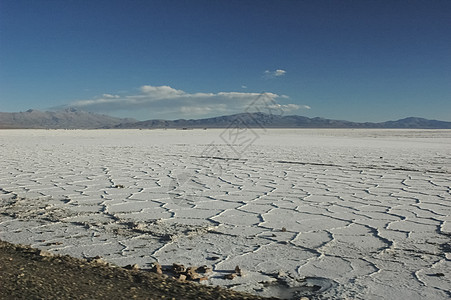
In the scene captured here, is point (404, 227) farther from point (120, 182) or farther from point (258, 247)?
point (120, 182)

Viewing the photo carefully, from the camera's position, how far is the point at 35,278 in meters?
2.26

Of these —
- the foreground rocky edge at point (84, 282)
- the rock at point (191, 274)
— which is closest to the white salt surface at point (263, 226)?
the rock at point (191, 274)

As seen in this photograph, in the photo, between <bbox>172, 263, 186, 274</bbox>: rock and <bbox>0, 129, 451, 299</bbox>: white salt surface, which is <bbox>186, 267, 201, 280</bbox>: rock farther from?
<bbox>0, 129, 451, 299</bbox>: white salt surface

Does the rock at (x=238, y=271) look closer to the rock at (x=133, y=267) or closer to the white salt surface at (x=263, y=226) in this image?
the white salt surface at (x=263, y=226)

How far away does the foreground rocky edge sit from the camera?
81.7 inches

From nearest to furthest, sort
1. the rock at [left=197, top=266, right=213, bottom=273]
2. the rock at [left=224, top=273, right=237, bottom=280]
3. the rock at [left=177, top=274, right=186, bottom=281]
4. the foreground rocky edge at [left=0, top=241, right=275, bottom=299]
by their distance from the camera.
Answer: the foreground rocky edge at [left=0, top=241, right=275, bottom=299]
the rock at [left=177, top=274, right=186, bottom=281]
the rock at [left=224, top=273, right=237, bottom=280]
the rock at [left=197, top=266, right=213, bottom=273]

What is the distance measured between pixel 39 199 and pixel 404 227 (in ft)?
13.7

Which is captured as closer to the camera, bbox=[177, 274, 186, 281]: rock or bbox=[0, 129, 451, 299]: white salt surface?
bbox=[177, 274, 186, 281]: rock

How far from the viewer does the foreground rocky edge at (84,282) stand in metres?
2.07

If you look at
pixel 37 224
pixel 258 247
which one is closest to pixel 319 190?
pixel 258 247

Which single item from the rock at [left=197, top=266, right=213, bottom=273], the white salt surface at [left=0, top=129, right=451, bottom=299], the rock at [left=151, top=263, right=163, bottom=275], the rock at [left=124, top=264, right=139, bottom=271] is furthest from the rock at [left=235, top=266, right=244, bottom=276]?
the rock at [left=124, top=264, right=139, bottom=271]

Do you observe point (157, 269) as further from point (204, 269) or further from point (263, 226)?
point (263, 226)

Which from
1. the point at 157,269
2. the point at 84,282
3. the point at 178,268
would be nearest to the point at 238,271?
the point at 178,268

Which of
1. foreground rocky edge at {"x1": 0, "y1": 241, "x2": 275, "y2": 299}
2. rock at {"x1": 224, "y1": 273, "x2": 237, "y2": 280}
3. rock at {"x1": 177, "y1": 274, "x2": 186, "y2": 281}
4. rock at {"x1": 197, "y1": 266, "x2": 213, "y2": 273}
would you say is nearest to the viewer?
foreground rocky edge at {"x1": 0, "y1": 241, "x2": 275, "y2": 299}
